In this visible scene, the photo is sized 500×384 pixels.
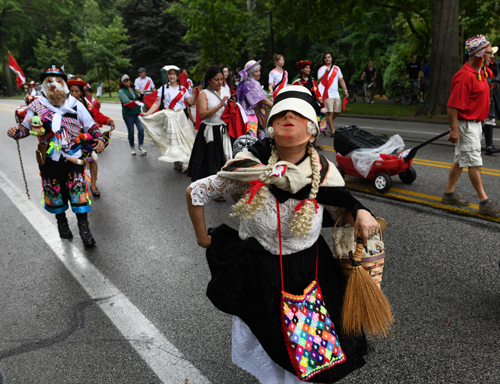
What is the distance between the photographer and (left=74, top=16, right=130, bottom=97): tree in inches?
1704

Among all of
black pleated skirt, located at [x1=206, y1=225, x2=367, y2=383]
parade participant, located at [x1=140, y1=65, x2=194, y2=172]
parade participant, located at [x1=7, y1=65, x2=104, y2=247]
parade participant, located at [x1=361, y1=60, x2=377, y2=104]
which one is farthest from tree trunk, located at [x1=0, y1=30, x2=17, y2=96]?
black pleated skirt, located at [x1=206, y1=225, x2=367, y2=383]

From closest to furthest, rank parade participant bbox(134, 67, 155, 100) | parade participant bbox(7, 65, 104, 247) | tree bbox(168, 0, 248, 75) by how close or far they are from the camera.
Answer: parade participant bbox(7, 65, 104, 247)
parade participant bbox(134, 67, 155, 100)
tree bbox(168, 0, 248, 75)

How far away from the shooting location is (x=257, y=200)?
6.36ft

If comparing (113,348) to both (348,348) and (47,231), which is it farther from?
(47,231)

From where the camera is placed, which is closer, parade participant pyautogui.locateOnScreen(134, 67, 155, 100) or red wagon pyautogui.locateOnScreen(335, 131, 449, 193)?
red wagon pyautogui.locateOnScreen(335, 131, 449, 193)

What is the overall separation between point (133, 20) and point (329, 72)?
4120cm

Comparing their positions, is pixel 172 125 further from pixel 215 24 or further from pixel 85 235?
pixel 215 24

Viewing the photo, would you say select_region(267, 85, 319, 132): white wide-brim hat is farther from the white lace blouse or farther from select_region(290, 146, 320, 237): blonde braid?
the white lace blouse

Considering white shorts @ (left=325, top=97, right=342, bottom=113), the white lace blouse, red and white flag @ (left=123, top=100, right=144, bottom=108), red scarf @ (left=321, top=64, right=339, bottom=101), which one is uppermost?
red scarf @ (left=321, top=64, right=339, bottom=101)

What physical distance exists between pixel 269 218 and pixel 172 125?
719 cm

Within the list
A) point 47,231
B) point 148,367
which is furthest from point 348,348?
point 47,231

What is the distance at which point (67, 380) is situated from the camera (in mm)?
2730

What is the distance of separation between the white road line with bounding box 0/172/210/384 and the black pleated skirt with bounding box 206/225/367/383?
91 centimetres

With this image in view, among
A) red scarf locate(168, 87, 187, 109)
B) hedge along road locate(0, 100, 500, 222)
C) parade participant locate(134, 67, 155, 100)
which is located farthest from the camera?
parade participant locate(134, 67, 155, 100)
